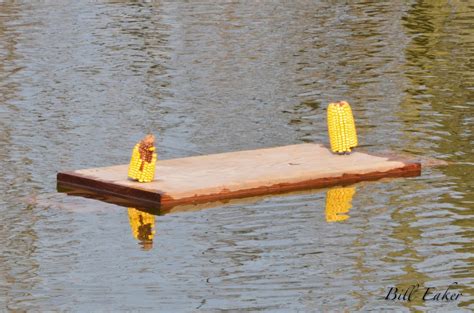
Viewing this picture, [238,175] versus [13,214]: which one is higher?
[238,175]

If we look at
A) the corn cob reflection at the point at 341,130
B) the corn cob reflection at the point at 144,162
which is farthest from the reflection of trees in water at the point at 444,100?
the corn cob reflection at the point at 144,162

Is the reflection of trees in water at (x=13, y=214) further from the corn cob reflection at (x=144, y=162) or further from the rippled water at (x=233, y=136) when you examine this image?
the corn cob reflection at (x=144, y=162)

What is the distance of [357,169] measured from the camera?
24453 mm

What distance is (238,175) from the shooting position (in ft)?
78.2

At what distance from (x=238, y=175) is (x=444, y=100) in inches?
344

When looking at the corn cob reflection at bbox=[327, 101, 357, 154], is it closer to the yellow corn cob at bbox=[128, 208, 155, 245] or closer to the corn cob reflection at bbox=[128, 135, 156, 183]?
the corn cob reflection at bbox=[128, 135, 156, 183]

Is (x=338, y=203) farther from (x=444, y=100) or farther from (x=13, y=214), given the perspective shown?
(x=444, y=100)

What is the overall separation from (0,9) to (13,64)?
35.6ft

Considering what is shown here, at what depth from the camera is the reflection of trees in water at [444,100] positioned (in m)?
22.0

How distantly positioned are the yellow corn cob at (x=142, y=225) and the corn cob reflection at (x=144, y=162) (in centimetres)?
81

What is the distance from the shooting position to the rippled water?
18.7 metres

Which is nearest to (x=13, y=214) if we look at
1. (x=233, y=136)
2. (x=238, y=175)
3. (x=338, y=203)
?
(x=238, y=175)

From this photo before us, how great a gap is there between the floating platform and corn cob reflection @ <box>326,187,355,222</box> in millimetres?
378

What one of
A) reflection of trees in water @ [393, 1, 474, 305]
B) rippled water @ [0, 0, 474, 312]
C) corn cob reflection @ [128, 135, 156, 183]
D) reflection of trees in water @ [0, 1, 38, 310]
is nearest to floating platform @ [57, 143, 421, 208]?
corn cob reflection @ [128, 135, 156, 183]
